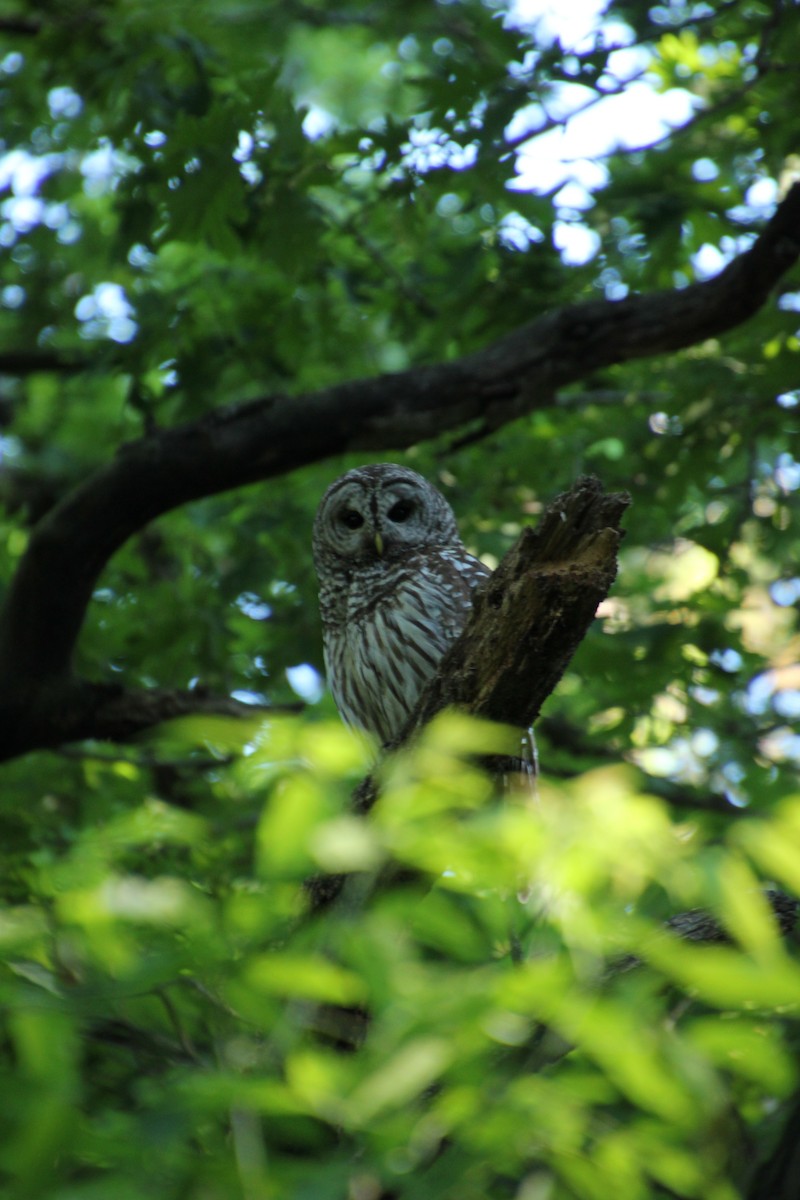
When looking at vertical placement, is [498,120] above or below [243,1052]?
above

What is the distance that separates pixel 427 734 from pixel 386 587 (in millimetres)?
3205

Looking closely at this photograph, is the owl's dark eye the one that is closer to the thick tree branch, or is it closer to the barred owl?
the barred owl

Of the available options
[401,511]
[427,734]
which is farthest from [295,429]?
[427,734]

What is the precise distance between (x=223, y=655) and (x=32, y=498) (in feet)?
10.5

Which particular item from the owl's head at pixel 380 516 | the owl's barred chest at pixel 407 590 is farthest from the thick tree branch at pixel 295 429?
the owl's barred chest at pixel 407 590

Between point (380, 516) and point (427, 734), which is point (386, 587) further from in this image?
point (427, 734)

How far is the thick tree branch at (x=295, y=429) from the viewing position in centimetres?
488

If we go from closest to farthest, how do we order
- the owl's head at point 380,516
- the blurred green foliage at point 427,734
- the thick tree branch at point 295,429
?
1. the blurred green foliage at point 427,734
2. the thick tree branch at point 295,429
3. the owl's head at point 380,516

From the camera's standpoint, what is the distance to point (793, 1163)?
3.13m

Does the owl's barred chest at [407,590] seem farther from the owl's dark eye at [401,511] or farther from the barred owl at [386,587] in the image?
the owl's dark eye at [401,511]

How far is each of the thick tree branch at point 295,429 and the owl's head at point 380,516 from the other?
1.09ft

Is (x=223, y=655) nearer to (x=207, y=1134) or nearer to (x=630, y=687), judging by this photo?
(x=630, y=687)

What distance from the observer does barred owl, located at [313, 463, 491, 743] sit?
4.79 metres

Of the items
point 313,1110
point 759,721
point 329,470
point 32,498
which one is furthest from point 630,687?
point 32,498
